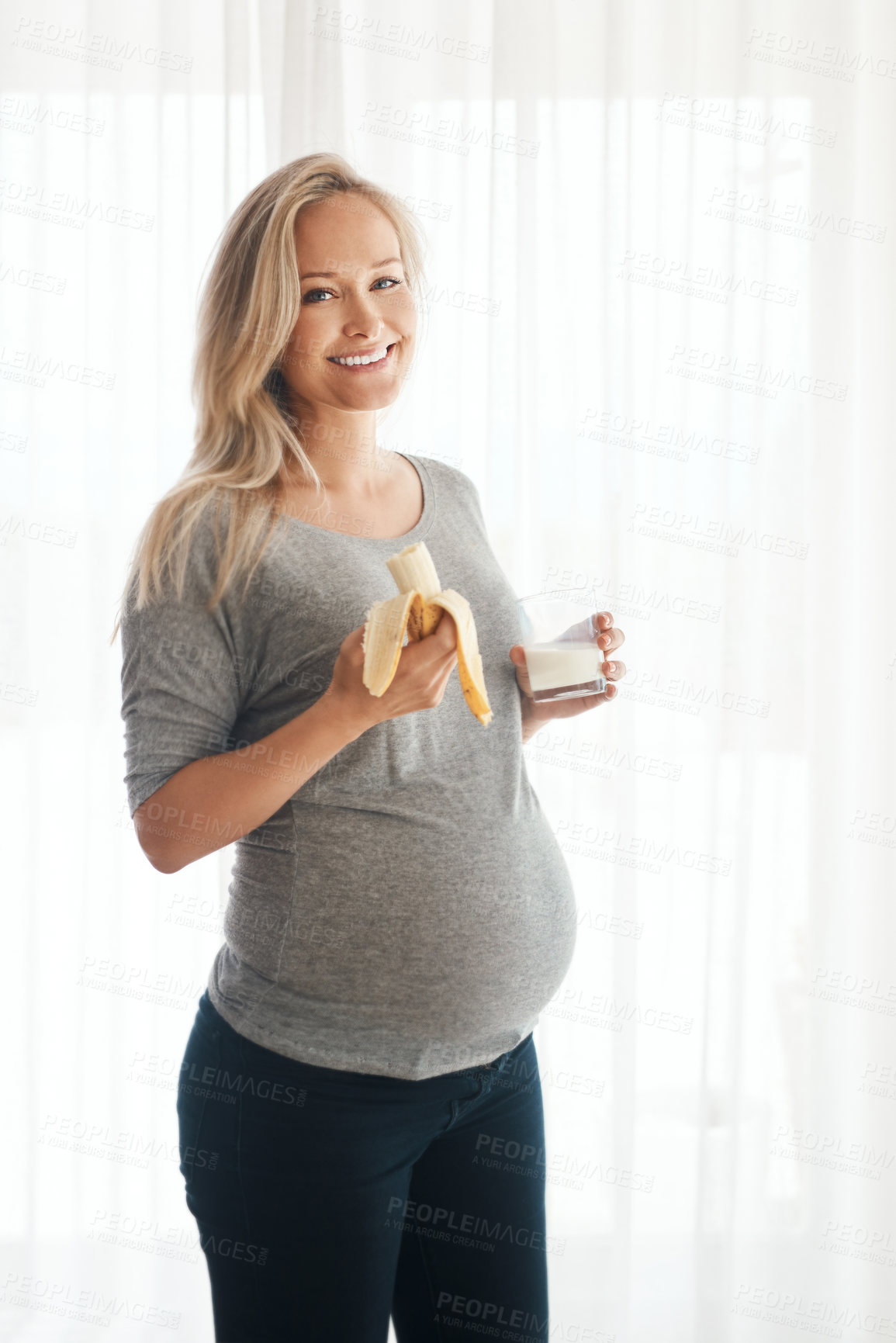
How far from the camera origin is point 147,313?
5.68 feet

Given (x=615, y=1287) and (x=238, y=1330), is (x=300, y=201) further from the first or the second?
(x=615, y=1287)

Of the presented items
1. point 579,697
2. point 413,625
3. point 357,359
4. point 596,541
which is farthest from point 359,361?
point 596,541

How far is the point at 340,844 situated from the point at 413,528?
0.39 metres

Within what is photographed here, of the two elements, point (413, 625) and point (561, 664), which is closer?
point (413, 625)

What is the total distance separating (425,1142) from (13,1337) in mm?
1355

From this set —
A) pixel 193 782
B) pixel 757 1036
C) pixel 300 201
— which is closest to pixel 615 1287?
pixel 757 1036

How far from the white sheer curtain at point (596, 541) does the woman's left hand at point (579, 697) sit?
52 centimetres

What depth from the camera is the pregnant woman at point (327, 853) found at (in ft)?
3.24

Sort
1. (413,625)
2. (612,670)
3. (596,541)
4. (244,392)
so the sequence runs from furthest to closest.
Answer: (596,541), (612,670), (244,392), (413,625)

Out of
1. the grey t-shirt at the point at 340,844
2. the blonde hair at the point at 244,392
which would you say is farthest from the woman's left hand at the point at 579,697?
the blonde hair at the point at 244,392

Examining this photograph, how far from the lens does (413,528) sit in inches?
46.7

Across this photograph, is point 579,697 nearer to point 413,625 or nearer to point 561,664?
point 561,664

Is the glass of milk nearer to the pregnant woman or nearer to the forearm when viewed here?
the pregnant woman

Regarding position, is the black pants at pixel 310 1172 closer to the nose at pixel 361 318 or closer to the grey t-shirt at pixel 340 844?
the grey t-shirt at pixel 340 844
